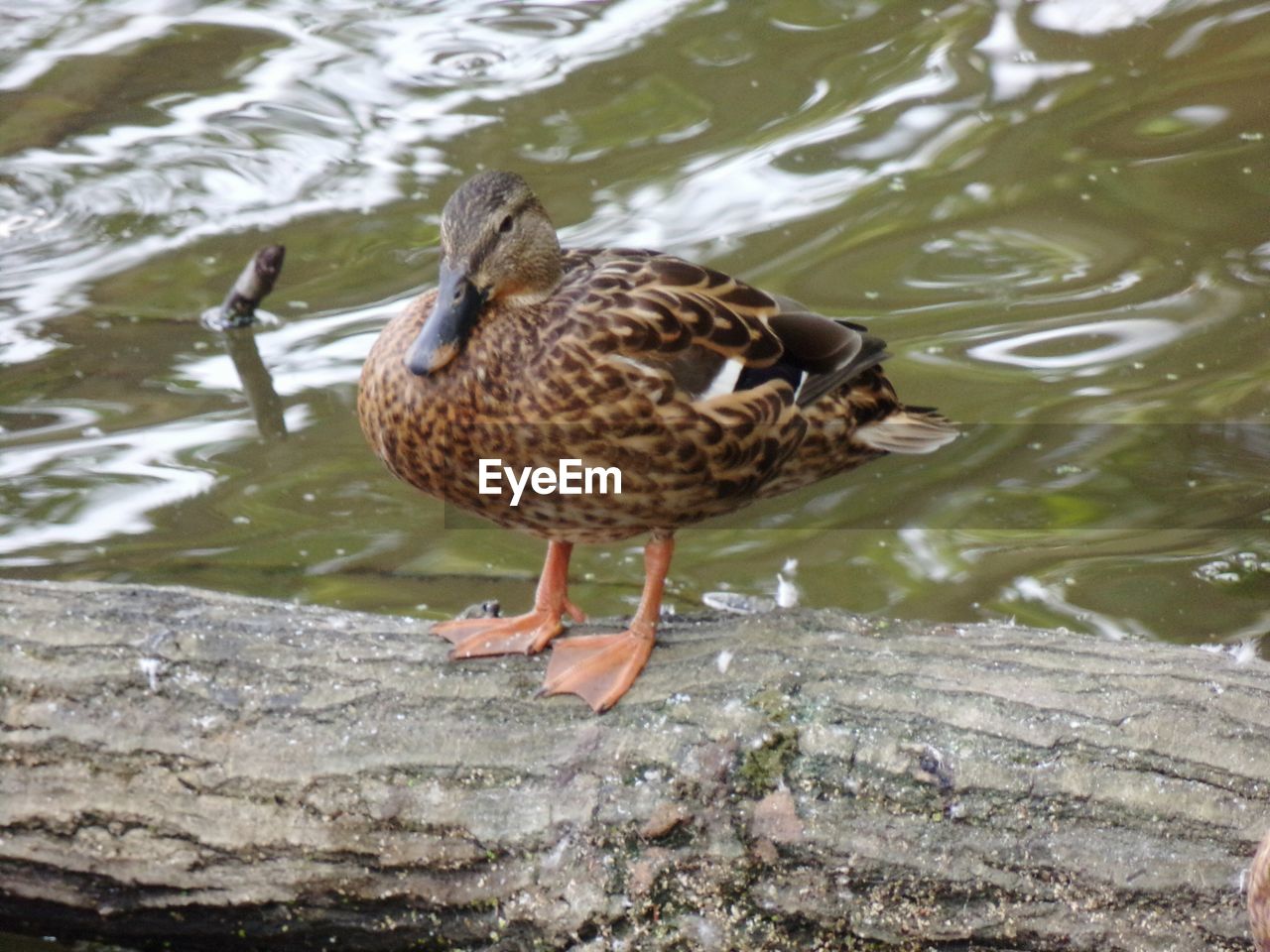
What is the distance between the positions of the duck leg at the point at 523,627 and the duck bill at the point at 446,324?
0.52 m

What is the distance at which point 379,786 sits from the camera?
9.01 ft

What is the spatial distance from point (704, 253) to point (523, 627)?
2788mm

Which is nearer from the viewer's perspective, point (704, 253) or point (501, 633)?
point (501, 633)

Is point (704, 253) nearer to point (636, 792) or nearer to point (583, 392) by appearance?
point (583, 392)

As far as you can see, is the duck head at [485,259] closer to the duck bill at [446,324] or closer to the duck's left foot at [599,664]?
the duck bill at [446,324]

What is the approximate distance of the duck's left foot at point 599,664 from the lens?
2.88 m

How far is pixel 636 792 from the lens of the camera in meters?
2.69

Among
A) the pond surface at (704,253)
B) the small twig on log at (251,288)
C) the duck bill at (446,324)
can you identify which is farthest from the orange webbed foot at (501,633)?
the small twig on log at (251,288)

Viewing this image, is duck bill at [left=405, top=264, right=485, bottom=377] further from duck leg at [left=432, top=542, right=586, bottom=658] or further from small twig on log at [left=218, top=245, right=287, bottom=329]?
small twig on log at [left=218, top=245, right=287, bottom=329]

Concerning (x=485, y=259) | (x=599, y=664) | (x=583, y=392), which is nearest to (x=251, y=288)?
(x=485, y=259)

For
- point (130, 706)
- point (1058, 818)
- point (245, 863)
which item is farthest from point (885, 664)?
point (130, 706)

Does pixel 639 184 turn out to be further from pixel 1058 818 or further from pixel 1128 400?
pixel 1058 818

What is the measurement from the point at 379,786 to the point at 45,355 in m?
3.16

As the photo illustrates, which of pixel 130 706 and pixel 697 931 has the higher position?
pixel 130 706
